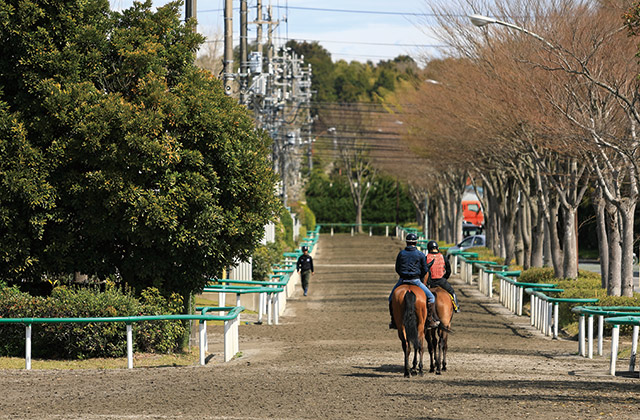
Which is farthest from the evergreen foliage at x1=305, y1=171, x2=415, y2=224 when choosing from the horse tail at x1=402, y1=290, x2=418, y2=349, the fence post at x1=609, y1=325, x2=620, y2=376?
the horse tail at x1=402, y1=290, x2=418, y2=349

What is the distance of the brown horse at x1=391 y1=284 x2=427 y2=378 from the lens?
14539 mm

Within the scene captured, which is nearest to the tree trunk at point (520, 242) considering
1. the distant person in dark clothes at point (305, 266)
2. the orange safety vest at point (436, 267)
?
the distant person in dark clothes at point (305, 266)

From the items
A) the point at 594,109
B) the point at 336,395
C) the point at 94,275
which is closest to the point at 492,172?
the point at 594,109

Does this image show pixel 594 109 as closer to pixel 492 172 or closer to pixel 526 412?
pixel 526 412

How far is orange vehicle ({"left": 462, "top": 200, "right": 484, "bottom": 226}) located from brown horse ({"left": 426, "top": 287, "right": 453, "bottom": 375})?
76.0m

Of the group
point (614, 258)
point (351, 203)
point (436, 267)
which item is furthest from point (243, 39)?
point (351, 203)

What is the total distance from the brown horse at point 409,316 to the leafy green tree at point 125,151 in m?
4.67

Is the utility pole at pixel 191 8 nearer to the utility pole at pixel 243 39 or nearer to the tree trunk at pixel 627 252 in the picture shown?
the tree trunk at pixel 627 252

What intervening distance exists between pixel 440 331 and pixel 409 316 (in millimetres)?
1017

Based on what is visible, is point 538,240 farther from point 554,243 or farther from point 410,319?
point 410,319

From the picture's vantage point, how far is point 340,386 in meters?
13.2

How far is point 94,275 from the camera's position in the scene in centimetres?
1994

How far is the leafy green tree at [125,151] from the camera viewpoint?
1775 centimetres

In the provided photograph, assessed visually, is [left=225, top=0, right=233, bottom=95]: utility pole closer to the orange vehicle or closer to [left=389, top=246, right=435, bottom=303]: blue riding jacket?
[left=389, top=246, right=435, bottom=303]: blue riding jacket
